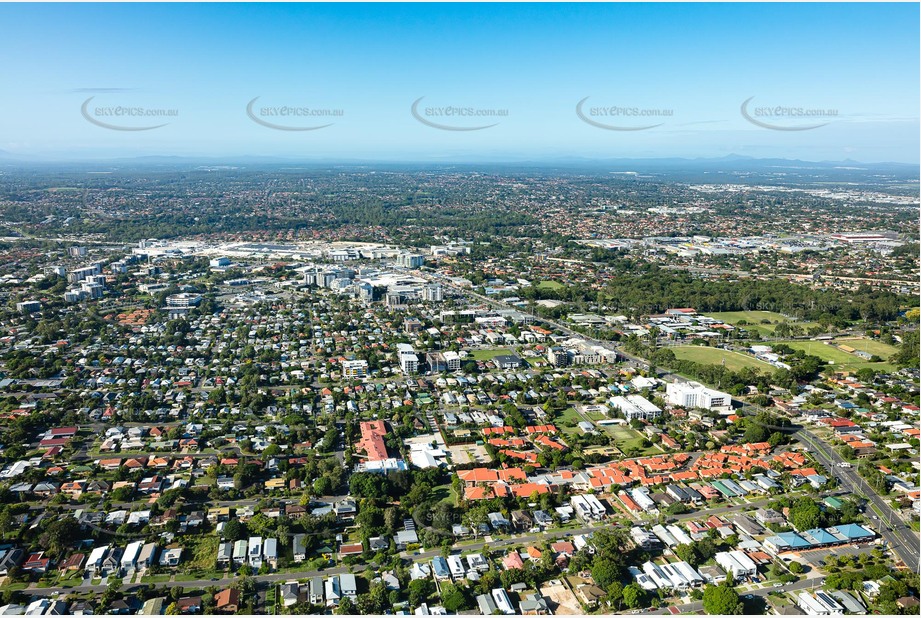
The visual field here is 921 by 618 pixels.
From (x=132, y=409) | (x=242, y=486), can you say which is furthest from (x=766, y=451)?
(x=132, y=409)

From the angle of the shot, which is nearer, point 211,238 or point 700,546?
point 700,546

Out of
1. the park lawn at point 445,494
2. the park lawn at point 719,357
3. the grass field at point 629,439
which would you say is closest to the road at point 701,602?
the park lawn at point 445,494

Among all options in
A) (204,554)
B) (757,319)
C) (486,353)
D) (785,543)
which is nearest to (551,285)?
(757,319)

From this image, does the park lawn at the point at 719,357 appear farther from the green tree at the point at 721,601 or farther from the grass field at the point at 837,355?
the green tree at the point at 721,601

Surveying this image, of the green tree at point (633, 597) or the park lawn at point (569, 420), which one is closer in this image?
the green tree at point (633, 597)

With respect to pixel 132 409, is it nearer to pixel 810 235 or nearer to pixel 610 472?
pixel 610 472

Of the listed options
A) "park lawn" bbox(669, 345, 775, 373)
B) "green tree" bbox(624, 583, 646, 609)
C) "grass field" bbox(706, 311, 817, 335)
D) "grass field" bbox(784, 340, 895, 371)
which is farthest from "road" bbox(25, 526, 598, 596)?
"grass field" bbox(706, 311, 817, 335)

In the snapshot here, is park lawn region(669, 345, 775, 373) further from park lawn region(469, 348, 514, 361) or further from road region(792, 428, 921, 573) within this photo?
park lawn region(469, 348, 514, 361)
